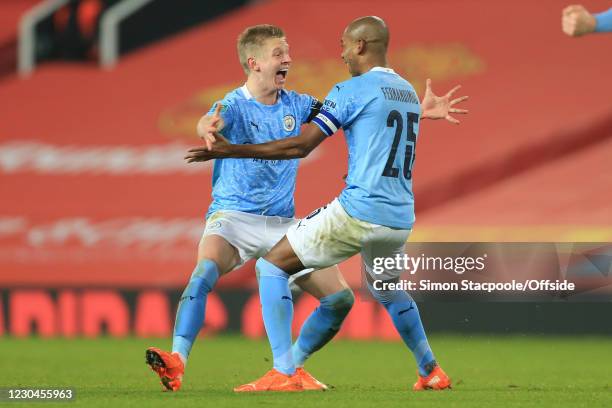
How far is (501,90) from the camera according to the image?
14047mm

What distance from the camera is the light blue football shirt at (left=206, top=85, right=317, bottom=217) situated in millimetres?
6574

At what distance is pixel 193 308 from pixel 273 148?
954mm

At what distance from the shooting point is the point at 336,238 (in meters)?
5.94

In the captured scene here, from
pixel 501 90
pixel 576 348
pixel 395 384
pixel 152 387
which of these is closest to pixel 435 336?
pixel 576 348

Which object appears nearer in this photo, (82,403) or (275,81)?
(82,403)

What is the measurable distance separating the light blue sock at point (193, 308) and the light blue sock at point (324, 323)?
0.53 m

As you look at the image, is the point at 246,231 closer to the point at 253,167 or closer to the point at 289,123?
the point at 253,167

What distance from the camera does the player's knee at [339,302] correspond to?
21.0 feet

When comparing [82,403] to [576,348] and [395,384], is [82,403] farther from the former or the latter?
[576,348]

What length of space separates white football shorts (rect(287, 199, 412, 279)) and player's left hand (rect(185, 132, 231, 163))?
1.75 ft

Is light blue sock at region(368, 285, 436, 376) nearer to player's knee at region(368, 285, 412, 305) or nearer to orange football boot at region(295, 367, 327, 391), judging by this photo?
player's knee at region(368, 285, 412, 305)

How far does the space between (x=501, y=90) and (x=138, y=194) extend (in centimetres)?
418

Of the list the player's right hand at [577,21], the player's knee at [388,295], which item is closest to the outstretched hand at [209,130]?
the player's knee at [388,295]

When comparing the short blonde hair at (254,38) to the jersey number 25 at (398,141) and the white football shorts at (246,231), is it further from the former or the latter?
the jersey number 25 at (398,141)
